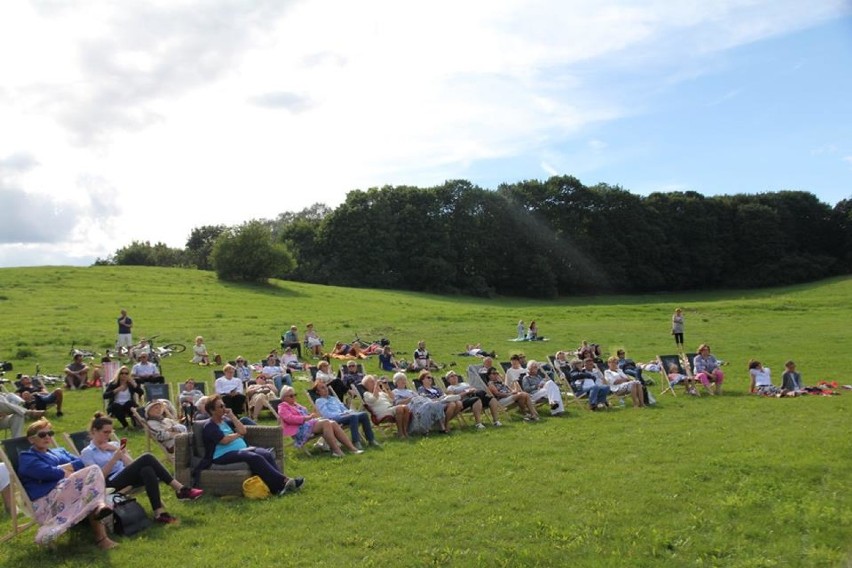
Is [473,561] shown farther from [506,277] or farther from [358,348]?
[506,277]

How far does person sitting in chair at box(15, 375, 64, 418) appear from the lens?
43.1 feet

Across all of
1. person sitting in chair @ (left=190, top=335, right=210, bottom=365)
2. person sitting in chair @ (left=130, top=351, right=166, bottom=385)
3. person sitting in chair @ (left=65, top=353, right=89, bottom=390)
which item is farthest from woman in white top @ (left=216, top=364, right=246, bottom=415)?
person sitting in chair @ (left=190, top=335, right=210, bottom=365)

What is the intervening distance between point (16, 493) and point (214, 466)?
6.50ft

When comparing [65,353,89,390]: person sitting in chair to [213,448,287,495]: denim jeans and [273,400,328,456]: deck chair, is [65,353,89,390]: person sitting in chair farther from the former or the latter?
[213,448,287,495]: denim jeans

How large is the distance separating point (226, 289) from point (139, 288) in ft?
19.2

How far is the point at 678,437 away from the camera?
1040cm

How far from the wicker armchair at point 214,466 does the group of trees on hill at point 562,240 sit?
5635 cm

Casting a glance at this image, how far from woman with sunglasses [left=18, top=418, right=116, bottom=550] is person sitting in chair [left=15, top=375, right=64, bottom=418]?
22.4 feet

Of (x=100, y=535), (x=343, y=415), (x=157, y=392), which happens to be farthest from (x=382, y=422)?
(x=100, y=535)

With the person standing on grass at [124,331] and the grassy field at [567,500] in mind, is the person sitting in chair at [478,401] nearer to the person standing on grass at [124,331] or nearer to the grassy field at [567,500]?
the grassy field at [567,500]

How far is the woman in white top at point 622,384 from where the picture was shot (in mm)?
13734

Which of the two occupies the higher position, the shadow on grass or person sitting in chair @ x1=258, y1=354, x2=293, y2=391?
the shadow on grass

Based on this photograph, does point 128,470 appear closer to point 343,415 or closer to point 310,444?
point 310,444

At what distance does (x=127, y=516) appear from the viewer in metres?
6.76
